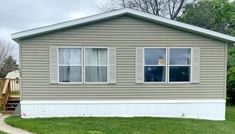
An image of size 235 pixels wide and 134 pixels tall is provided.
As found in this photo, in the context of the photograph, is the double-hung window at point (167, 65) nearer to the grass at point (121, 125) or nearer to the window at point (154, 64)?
the window at point (154, 64)

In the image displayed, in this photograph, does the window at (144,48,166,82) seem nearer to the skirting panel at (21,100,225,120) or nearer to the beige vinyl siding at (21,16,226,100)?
the beige vinyl siding at (21,16,226,100)

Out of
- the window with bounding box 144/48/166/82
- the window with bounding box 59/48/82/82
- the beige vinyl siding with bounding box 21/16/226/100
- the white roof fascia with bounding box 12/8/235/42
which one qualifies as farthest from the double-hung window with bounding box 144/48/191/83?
the window with bounding box 59/48/82/82

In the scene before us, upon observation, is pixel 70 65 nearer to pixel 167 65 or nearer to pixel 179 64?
pixel 167 65

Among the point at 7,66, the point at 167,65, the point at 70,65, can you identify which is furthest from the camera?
the point at 7,66

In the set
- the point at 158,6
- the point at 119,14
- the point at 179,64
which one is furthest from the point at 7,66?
the point at 179,64

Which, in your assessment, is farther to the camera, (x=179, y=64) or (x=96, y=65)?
(x=179, y=64)

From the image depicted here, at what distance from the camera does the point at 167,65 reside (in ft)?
41.7

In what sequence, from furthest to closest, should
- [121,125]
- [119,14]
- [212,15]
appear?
[212,15], [119,14], [121,125]

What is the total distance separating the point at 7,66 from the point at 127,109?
3692 centimetres

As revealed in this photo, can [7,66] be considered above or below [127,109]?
above

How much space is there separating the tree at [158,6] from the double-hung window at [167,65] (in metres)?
22.9

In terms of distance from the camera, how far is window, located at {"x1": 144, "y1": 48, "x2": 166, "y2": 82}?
12633 millimetres

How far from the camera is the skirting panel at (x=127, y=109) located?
12352 mm

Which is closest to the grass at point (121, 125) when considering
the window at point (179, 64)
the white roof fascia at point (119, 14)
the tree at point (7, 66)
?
the window at point (179, 64)
